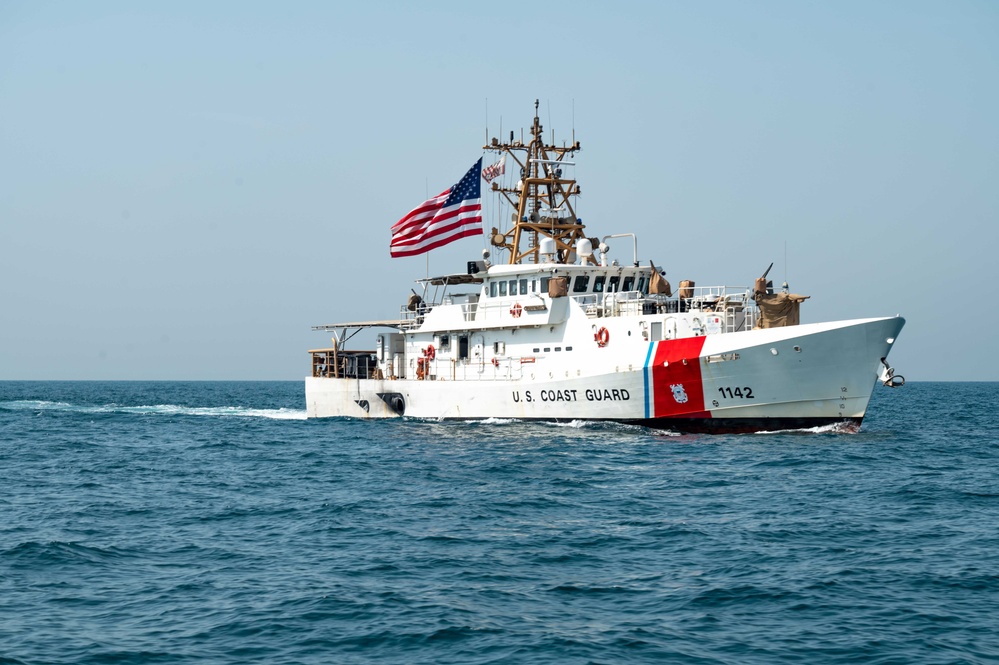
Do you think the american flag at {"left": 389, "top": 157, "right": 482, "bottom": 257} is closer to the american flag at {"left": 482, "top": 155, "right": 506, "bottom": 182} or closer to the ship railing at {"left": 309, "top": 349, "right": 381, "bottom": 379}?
the american flag at {"left": 482, "top": 155, "right": 506, "bottom": 182}

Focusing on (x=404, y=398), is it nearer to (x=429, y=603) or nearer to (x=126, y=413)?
(x=126, y=413)

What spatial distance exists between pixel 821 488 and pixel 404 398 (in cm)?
2085

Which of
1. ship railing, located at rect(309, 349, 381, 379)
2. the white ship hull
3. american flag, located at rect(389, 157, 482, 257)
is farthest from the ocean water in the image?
ship railing, located at rect(309, 349, 381, 379)

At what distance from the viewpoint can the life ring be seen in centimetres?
2931

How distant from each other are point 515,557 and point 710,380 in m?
14.7

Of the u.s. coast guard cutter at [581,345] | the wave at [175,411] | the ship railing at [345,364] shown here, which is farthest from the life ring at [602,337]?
the wave at [175,411]

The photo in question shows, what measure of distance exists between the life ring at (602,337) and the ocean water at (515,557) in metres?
4.54

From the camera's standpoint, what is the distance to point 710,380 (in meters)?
27.1

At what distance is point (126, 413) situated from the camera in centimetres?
4878

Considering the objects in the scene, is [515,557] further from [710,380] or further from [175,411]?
[175,411]

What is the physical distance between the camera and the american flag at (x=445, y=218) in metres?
33.5

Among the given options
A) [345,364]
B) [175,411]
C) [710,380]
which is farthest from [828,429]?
[175,411]

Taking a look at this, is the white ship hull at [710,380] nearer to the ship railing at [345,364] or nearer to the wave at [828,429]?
the wave at [828,429]

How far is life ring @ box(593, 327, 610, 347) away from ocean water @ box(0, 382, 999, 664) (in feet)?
14.9
